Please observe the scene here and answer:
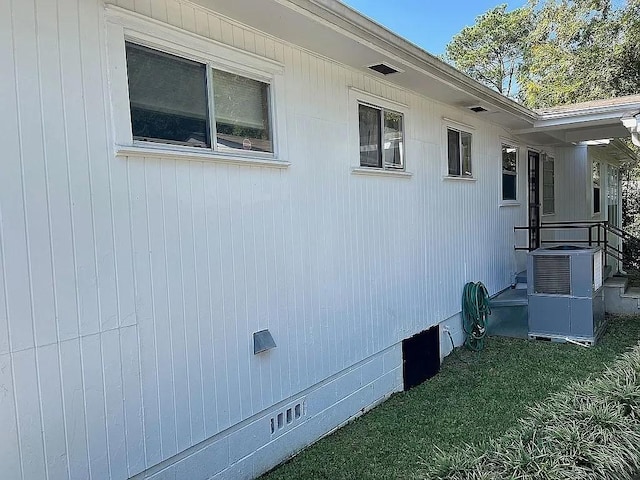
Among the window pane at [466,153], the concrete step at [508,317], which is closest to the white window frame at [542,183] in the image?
the concrete step at [508,317]

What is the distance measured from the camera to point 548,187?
36.0 feet

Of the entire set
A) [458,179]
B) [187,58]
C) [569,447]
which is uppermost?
[187,58]

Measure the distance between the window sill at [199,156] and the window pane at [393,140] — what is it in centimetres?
177

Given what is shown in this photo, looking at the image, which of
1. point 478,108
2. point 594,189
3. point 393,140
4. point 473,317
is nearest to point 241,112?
point 393,140

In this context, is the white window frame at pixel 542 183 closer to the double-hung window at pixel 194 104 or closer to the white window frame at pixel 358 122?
the white window frame at pixel 358 122

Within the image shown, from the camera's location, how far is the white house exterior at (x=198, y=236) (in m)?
2.24

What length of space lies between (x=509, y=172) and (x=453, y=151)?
2.63m

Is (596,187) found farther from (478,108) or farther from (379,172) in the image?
(379,172)

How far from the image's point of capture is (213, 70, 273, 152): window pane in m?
3.18

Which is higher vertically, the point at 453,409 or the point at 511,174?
the point at 511,174

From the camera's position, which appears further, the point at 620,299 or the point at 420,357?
the point at 620,299

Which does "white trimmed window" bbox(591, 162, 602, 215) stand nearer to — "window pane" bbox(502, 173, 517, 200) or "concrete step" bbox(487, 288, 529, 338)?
"window pane" bbox(502, 173, 517, 200)

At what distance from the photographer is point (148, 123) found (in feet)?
8.98

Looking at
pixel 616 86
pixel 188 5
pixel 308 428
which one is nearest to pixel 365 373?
pixel 308 428
